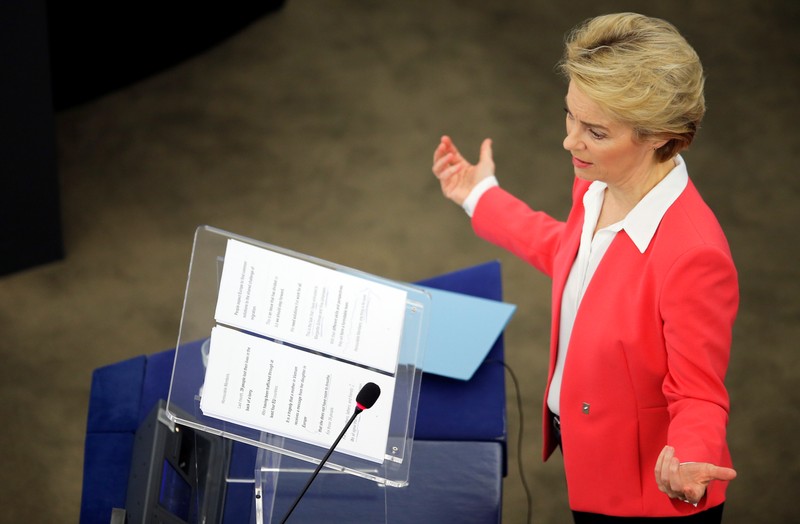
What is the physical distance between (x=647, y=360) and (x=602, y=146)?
16.0 inches

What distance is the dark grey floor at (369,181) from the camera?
3525 millimetres

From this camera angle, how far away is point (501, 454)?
2.30 metres

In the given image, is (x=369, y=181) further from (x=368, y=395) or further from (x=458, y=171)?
(x=368, y=395)

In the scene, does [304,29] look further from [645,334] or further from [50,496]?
[645,334]

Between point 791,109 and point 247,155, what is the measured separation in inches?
97.7

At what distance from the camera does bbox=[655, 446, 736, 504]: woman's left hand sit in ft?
5.37

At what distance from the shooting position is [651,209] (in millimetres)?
1804

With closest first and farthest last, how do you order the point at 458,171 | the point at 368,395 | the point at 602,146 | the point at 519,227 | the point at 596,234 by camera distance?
the point at 368,395, the point at 602,146, the point at 596,234, the point at 519,227, the point at 458,171

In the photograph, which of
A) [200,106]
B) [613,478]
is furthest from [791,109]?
[613,478]

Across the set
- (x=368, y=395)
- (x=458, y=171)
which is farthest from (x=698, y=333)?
(x=458, y=171)

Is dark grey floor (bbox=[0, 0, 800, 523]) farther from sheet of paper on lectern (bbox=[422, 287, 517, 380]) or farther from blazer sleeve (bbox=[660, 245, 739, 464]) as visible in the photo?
blazer sleeve (bbox=[660, 245, 739, 464])

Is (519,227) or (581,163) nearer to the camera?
(581,163)

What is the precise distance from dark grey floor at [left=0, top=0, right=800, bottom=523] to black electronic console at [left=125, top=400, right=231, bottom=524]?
1.58 m

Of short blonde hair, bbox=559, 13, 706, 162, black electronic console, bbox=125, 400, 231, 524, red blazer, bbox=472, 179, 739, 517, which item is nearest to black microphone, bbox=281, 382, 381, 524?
black electronic console, bbox=125, 400, 231, 524
